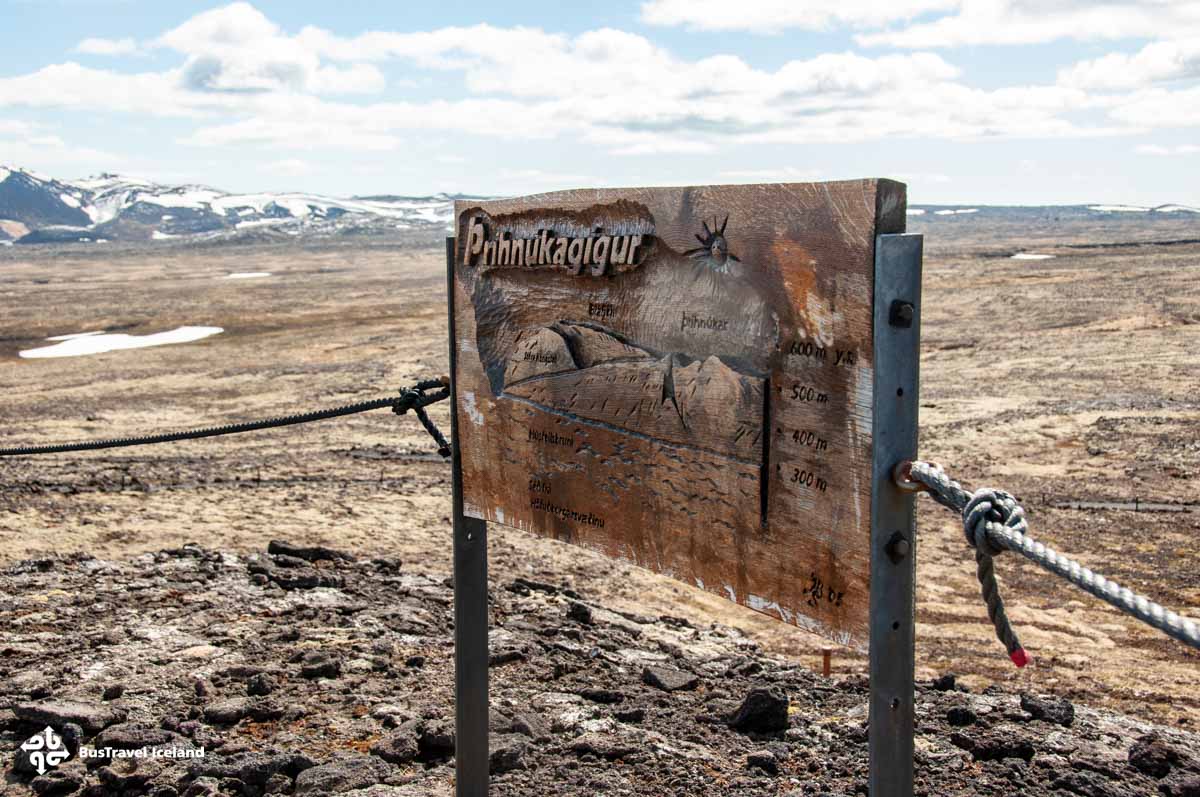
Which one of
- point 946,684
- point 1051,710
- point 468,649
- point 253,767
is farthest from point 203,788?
point 1051,710

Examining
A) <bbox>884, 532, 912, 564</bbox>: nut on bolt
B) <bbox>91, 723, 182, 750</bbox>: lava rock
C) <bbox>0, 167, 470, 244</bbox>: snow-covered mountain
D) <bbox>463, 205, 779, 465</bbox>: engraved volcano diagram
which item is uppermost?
<bbox>0, 167, 470, 244</bbox>: snow-covered mountain

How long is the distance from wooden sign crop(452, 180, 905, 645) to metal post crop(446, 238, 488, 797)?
103 mm

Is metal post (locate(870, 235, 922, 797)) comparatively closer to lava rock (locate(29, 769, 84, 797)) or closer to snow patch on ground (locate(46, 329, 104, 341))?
lava rock (locate(29, 769, 84, 797))

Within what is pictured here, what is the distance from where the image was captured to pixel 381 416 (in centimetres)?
1672

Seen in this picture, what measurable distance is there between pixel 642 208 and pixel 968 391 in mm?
16560

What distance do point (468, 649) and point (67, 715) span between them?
2200mm

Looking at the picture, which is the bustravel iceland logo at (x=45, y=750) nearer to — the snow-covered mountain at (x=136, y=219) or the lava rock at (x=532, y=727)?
the lava rock at (x=532, y=727)

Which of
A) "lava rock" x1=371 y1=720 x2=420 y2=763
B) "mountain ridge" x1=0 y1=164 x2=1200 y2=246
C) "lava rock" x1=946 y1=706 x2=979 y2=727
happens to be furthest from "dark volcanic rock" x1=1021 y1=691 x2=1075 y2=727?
"mountain ridge" x1=0 y1=164 x2=1200 y2=246

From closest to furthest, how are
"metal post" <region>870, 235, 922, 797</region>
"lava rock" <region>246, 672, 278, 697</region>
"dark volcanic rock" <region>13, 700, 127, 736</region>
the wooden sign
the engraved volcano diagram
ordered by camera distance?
1. "metal post" <region>870, 235, 922, 797</region>
2. the wooden sign
3. the engraved volcano diagram
4. "dark volcanic rock" <region>13, 700, 127, 736</region>
5. "lava rock" <region>246, 672, 278, 697</region>

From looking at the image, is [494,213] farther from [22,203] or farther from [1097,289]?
[22,203]

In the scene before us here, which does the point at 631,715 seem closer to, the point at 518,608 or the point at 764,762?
the point at 764,762

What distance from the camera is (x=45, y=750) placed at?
14.4 feet

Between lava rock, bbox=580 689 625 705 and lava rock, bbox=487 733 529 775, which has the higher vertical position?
lava rock, bbox=487 733 529 775

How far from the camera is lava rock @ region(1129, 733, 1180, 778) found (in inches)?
165
